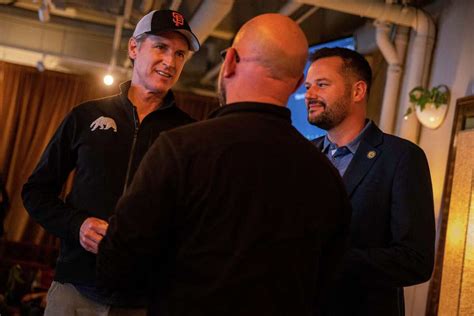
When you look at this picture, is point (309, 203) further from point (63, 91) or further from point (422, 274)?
point (63, 91)

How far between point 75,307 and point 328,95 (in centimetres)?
102

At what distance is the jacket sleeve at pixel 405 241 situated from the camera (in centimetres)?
183

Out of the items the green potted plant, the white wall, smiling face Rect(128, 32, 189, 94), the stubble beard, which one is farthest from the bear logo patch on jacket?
the green potted plant

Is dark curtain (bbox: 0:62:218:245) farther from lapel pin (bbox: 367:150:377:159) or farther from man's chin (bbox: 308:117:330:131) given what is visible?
lapel pin (bbox: 367:150:377:159)

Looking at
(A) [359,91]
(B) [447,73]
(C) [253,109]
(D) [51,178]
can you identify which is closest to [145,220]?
(C) [253,109]

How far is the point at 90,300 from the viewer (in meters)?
1.87

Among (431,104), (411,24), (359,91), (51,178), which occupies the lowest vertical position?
(51,178)

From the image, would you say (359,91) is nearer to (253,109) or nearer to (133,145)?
(133,145)

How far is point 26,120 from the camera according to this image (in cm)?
855

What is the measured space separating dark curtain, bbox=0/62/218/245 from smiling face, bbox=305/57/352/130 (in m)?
6.79

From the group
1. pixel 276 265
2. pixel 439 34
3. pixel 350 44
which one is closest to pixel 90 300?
pixel 276 265

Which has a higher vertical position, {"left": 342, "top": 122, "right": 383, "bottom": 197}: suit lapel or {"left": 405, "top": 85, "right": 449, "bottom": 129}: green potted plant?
{"left": 405, "top": 85, "right": 449, "bottom": 129}: green potted plant

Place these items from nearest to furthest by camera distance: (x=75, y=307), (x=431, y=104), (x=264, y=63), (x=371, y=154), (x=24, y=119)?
(x=264, y=63) → (x=75, y=307) → (x=371, y=154) → (x=431, y=104) → (x=24, y=119)

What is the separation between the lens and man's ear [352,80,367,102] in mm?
2225
